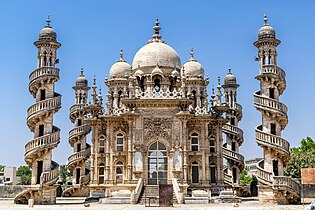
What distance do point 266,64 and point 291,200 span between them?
9867 millimetres

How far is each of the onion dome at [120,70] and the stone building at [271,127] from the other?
14286 mm

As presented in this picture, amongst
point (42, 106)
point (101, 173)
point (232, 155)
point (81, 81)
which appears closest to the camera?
point (42, 106)

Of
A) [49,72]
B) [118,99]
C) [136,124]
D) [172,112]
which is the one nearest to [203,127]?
[172,112]

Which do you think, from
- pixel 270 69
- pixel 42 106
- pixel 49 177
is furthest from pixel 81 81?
pixel 270 69

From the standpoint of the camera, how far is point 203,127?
38.3m

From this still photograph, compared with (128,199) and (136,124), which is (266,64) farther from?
(128,199)

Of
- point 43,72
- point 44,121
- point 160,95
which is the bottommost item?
point 44,121

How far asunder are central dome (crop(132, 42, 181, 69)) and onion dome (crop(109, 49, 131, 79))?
6.23 feet

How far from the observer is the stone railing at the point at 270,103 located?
3269 centimetres

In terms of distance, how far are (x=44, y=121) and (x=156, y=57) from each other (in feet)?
41.7

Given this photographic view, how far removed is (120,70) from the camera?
44469mm

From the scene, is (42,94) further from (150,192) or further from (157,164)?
(150,192)

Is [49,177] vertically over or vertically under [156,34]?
under

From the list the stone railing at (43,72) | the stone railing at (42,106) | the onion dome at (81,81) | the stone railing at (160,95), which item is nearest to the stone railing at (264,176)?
the stone railing at (160,95)
